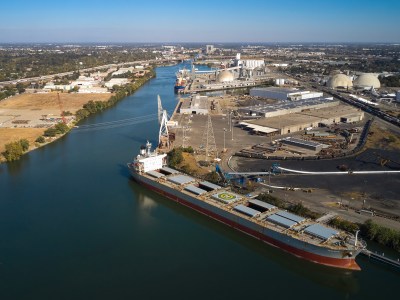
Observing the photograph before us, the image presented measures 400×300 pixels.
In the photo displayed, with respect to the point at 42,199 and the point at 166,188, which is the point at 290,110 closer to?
the point at 166,188

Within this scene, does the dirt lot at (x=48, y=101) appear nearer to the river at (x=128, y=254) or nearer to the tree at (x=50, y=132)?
the tree at (x=50, y=132)

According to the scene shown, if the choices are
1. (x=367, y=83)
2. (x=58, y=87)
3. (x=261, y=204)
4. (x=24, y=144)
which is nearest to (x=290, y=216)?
(x=261, y=204)

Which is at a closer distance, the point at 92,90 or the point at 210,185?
the point at 210,185

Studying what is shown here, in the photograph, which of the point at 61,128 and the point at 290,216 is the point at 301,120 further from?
the point at 61,128

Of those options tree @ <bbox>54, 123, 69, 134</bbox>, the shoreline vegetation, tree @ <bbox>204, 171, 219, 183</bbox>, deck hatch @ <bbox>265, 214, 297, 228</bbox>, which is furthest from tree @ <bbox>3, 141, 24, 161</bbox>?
deck hatch @ <bbox>265, 214, 297, 228</bbox>

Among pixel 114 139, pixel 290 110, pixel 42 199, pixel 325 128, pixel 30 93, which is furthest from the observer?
pixel 30 93

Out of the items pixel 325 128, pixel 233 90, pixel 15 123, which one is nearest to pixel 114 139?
pixel 15 123

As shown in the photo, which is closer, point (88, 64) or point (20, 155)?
point (20, 155)

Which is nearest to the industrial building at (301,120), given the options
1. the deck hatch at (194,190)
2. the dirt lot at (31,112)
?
the deck hatch at (194,190)
